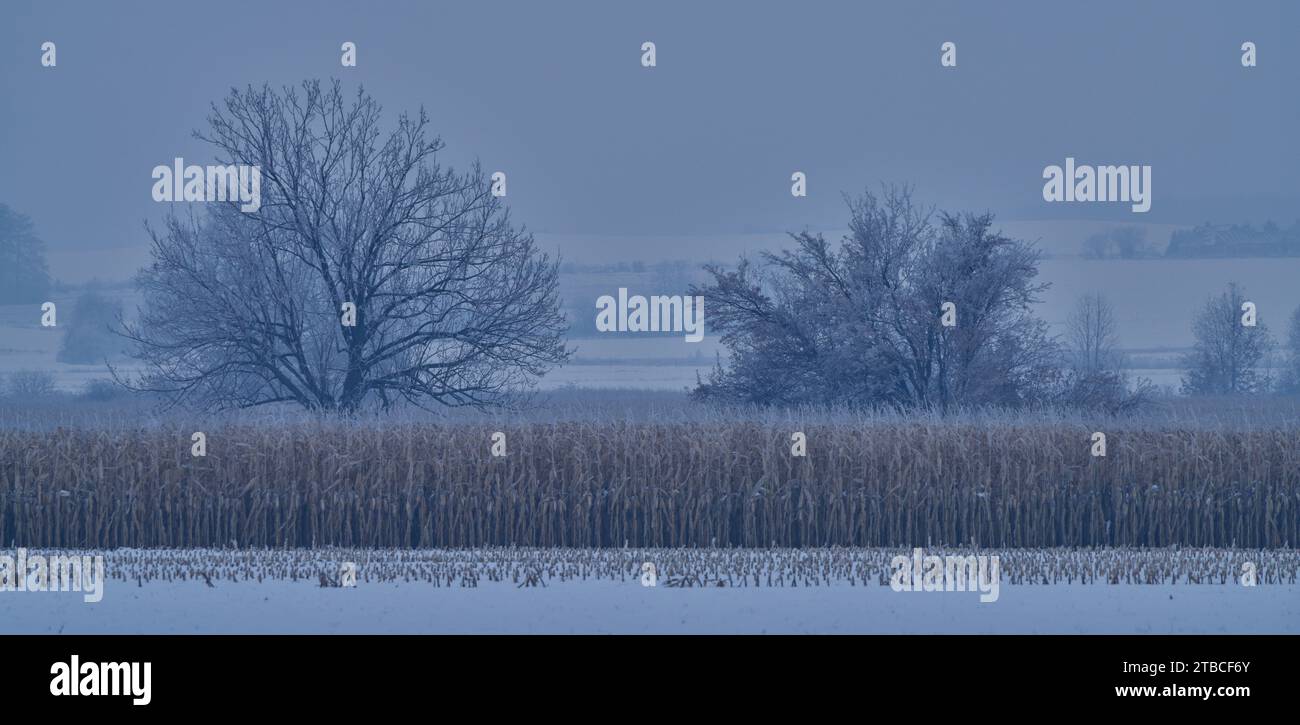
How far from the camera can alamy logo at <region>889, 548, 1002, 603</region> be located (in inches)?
553

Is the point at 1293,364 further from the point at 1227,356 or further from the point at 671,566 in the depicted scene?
the point at 671,566

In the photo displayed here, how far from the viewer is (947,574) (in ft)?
47.2

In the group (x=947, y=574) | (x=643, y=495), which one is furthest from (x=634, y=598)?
(x=643, y=495)

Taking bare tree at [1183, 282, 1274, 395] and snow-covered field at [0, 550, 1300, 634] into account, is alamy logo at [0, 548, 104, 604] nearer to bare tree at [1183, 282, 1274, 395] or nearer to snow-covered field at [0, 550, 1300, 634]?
snow-covered field at [0, 550, 1300, 634]

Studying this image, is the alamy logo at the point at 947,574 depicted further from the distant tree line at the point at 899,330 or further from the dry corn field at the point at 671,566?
the distant tree line at the point at 899,330

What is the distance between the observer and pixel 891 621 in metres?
12.3

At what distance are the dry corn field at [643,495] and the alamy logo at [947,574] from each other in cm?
216

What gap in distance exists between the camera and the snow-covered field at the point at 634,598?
39.9ft

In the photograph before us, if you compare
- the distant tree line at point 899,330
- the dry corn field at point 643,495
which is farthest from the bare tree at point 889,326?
the dry corn field at point 643,495

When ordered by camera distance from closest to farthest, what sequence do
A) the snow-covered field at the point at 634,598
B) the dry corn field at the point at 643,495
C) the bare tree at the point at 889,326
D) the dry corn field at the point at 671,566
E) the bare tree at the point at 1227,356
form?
the snow-covered field at the point at 634,598, the dry corn field at the point at 671,566, the dry corn field at the point at 643,495, the bare tree at the point at 889,326, the bare tree at the point at 1227,356

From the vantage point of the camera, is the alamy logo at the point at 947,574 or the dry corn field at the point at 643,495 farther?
the dry corn field at the point at 643,495

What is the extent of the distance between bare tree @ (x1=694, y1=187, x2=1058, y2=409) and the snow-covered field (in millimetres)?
16642

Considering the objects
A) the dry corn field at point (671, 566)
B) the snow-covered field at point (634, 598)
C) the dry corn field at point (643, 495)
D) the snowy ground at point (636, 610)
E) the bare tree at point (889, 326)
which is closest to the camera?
the snowy ground at point (636, 610)

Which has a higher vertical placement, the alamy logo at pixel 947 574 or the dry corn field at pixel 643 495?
the dry corn field at pixel 643 495
